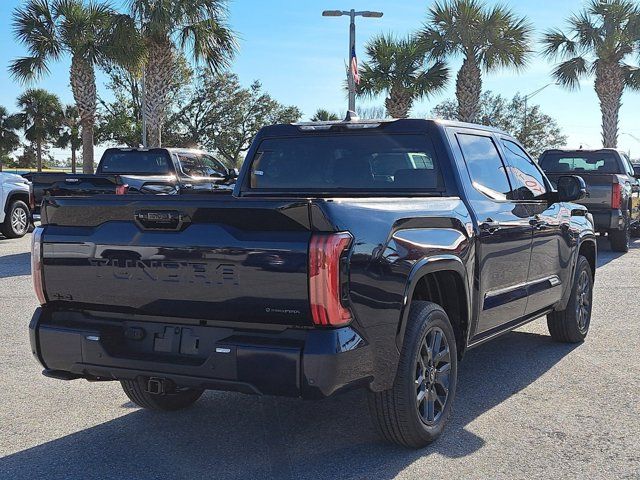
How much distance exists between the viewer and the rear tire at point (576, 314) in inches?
261

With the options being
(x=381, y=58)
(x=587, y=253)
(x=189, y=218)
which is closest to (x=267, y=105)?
(x=381, y=58)

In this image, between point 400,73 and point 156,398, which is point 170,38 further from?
point 156,398

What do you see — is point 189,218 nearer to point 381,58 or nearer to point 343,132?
point 343,132

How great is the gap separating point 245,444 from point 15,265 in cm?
911

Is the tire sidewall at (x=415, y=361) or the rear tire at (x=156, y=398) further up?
the tire sidewall at (x=415, y=361)

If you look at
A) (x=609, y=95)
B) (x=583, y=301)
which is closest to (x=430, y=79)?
(x=609, y=95)

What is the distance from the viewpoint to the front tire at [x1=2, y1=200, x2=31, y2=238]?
16328 millimetres

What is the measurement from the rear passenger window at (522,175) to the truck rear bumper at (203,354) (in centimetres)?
265

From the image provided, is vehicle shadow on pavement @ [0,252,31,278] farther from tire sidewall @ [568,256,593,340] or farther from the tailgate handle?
the tailgate handle

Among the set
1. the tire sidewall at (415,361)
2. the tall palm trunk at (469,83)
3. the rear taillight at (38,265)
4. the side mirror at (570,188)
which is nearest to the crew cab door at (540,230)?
the side mirror at (570,188)

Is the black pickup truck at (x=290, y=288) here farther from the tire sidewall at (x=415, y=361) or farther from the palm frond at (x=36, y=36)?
the palm frond at (x=36, y=36)

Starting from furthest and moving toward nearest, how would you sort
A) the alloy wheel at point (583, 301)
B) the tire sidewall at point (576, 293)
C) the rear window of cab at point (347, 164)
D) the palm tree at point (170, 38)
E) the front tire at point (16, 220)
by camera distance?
the palm tree at point (170, 38), the front tire at point (16, 220), the alloy wheel at point (583, 301), the tire sidewall at point (576, 293), the rear window of cab at point (347, 164)

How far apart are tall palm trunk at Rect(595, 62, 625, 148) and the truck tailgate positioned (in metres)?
29.5

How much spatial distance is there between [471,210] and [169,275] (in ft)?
6.61
